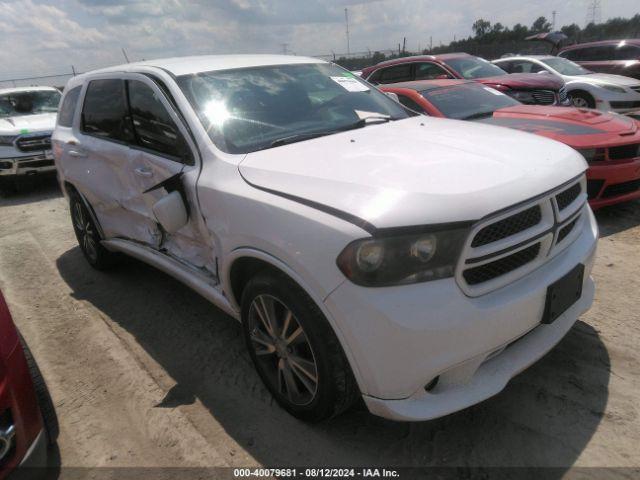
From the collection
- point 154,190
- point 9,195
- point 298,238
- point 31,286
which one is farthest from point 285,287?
point 9,195

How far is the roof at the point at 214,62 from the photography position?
3.19 metres

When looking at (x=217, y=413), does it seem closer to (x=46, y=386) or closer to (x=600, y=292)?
(x=46, y=386)

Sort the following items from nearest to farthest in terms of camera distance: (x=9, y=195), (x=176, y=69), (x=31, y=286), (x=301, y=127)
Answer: (x=301, y=127) < (x=176, y=69) < (x=31, y=286) < (x=9, y=195)

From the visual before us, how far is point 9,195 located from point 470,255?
945cm

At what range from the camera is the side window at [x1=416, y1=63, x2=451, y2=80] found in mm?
8310

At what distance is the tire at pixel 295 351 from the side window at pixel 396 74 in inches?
293

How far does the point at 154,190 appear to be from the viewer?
3127 millimetres

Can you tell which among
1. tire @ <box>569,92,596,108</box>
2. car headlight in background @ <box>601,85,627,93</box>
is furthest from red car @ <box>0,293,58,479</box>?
car headlight in background @ <box>601,85,627,93</box>

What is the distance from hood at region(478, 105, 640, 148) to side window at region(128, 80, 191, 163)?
350 cm

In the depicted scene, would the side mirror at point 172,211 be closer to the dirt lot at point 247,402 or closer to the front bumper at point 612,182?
the dirt lot at point 247,402

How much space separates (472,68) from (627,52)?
7922mm

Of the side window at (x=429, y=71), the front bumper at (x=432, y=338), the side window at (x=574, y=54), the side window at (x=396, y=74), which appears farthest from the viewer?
the side window at (x=574, y=54)

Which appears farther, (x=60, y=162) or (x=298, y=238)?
(x=60, y=162)

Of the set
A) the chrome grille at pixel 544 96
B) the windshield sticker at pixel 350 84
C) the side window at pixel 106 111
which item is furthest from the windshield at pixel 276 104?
the chrome grille at pixel 544 96
